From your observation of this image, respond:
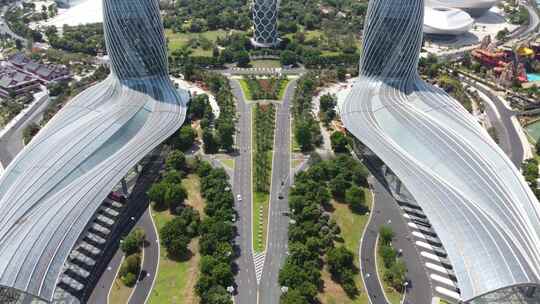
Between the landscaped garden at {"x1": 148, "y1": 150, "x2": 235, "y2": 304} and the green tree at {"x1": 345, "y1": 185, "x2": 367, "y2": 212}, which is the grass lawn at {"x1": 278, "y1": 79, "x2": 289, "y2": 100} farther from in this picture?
the green tree at {"x1": 345, "y1": 185, "x2": 367, "y2": 212}

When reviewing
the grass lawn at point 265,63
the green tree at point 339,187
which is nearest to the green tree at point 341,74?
the grass lawn at point 265,63

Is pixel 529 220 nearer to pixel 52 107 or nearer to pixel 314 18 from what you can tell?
pixel 52 107

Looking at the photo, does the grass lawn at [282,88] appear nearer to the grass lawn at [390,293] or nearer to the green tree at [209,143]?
the green tree at [209,143]

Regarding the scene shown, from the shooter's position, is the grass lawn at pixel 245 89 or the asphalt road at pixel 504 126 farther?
the grass lawn at pixel 245 89

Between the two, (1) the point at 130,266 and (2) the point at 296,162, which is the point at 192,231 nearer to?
(1) the point at 130,266

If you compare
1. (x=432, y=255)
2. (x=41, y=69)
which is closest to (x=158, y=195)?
(x=432, y=255)

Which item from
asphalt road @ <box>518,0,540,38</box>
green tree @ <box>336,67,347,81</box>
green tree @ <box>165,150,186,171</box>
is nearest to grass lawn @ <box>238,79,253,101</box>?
green tree @ <box>336,67,347,81</box>

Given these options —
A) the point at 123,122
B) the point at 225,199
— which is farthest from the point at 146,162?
the point at 225,199
